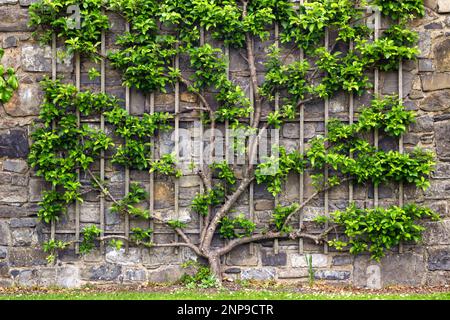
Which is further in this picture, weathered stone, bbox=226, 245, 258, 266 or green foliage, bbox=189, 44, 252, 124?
weathered stone, bbox=226, 245, 258, 266

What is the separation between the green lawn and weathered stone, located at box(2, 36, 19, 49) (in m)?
2.19

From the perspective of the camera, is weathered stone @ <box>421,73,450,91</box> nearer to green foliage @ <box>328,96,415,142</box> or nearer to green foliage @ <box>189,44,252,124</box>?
green foliage @ <box>328,96,415,142</box>

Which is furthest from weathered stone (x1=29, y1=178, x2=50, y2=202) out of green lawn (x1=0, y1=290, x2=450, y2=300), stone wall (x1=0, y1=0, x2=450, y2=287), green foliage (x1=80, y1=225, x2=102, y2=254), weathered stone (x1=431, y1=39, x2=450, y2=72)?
weathered stone (x1=431, y1=39, x2=450, y2=72)

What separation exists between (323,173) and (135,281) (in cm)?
192

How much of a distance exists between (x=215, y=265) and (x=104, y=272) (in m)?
0.99

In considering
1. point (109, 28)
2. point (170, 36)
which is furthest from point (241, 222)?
point (109, 28)

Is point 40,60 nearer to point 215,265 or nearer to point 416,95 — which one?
point 215,265

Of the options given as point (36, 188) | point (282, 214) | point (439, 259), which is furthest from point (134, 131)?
point (439, 259)

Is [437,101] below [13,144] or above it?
above

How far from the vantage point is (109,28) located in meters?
5.62

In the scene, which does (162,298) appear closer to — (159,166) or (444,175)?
(159,166)

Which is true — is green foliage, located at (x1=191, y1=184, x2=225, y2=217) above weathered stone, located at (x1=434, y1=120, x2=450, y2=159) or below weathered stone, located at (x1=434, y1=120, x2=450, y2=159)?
below

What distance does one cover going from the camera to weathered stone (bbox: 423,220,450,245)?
547 centimetres

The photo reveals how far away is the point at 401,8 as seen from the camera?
544cm
